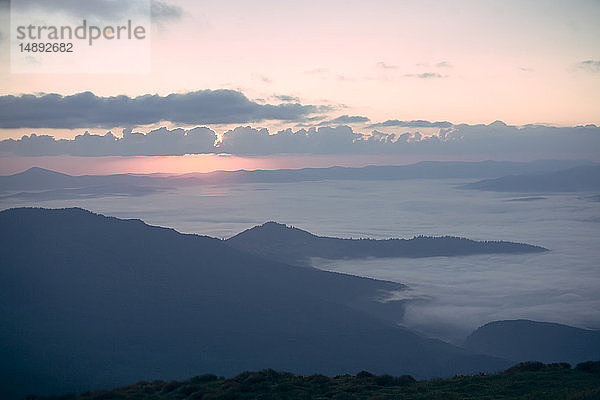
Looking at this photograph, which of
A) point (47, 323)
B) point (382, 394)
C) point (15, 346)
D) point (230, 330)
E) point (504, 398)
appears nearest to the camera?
point (504, 398)

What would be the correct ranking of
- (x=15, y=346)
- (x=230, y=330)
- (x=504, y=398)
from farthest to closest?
(x=230, y=330) → (x=15, y=346) → (x=504, y=398)

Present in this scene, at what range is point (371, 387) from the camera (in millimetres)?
29312

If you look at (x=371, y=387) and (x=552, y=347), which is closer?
(x=371, y=387)

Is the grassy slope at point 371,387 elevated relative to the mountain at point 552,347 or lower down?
elevated

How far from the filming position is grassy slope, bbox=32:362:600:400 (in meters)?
27.0

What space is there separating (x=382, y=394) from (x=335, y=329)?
177 meters

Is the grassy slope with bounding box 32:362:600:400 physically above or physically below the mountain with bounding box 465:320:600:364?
above

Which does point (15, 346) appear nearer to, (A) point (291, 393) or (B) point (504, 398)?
(A) point (291, 393)

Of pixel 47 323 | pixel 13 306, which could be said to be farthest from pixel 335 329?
pixel 13 306

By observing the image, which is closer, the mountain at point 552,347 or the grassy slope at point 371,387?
the grassy slope at point 371,387

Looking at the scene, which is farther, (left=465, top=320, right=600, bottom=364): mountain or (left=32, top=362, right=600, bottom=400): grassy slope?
(left=465, top=320, right=600, bottom=364): mountain

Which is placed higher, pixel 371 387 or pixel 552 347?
pixel 371 387

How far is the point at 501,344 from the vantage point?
197750 mm

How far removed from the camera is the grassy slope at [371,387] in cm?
2696
